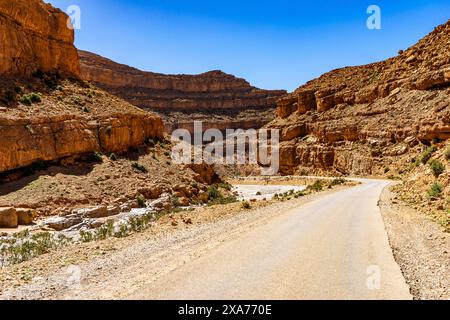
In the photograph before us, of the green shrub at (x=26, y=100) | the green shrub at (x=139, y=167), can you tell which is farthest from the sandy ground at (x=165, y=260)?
the green shrub at (x=26, y=100)

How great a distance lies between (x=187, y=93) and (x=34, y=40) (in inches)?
3787

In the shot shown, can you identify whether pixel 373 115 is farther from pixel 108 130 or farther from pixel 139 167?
pixel 108 130

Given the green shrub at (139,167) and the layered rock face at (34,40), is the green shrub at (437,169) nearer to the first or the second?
the green shrub at (139,167)

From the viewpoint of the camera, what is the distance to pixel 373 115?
182ft

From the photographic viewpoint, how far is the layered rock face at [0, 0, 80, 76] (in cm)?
2873

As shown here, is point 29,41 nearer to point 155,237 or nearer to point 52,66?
point 52,66

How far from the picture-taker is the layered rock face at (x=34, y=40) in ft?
94.3

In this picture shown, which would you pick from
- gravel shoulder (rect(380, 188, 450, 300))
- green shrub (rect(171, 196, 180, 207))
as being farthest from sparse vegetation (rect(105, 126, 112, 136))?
gravel shoulder (rect(380, 188, 450, 300))

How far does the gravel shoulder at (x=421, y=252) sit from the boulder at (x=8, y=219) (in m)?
19.1

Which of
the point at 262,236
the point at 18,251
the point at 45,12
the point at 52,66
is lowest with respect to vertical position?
the point at 18,251

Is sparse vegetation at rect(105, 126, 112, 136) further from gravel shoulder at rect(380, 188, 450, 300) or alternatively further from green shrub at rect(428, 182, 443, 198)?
green shrub at rect(428, 182, 443, 198)

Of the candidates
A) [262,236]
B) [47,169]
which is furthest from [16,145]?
[262,236]

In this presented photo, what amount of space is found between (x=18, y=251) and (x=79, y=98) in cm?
2260

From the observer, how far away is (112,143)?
30.7 m
